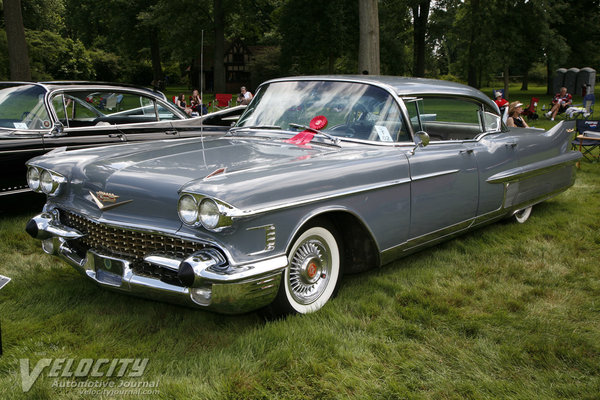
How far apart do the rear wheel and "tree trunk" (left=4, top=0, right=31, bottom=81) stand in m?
12.5

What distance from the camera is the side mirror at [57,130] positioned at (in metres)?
5.90

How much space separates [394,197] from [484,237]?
1841 millimetres

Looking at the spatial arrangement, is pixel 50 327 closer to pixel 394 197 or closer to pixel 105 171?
pixel 105 171

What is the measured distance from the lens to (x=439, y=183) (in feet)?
13.8

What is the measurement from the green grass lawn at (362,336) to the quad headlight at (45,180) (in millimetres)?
700

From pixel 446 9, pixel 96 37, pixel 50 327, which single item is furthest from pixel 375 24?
pixel 96 37

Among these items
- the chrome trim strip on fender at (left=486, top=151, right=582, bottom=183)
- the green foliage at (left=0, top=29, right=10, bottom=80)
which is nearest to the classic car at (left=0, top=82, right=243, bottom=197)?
the chrome trim strip on fender at (left=486, top=151, right=582, bottom=183)

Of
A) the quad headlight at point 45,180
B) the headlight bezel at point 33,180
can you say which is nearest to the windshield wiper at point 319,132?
the quad headlight at point 45,180

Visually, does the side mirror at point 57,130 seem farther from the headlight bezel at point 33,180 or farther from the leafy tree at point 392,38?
the leafy tree at point 392,38

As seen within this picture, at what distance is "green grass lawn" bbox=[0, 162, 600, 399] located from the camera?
8.87 feet

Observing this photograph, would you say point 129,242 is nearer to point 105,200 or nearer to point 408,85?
point 105,200

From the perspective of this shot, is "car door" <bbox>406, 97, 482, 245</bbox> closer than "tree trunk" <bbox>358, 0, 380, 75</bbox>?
Yes

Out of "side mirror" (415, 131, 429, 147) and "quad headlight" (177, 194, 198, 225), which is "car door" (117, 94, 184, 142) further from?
"quad headlight" (177, 194, 198, 225)

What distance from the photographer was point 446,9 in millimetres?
36750
